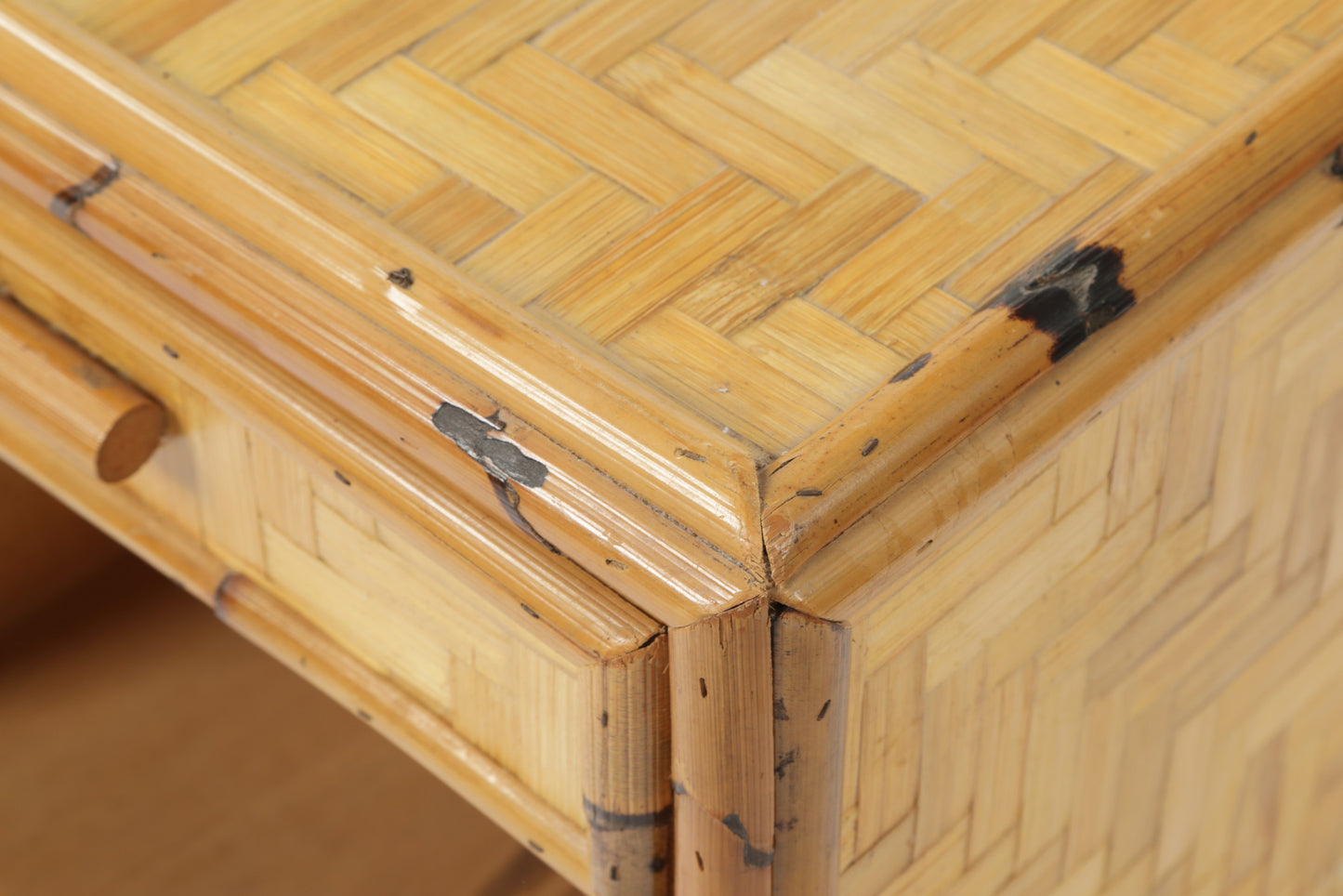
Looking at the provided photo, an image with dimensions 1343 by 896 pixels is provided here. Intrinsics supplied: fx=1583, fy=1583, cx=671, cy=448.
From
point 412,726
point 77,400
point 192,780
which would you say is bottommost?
point 192,780

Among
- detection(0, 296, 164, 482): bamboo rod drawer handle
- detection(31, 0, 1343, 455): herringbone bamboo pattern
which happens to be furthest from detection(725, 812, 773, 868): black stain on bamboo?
detection(0, 296, 164, 482): bamboo rod drawer handle

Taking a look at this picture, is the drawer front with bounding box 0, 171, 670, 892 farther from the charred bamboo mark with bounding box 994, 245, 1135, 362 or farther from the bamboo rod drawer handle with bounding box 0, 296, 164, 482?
the charred bamboo mark with bounding box 994, 245, 1135, 362

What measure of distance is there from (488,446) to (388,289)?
0.21ft

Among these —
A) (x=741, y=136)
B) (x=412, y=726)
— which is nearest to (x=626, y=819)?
(x=412, y=726)

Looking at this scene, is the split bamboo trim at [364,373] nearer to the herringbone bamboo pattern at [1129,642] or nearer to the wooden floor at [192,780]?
the herringbone bamboo pattern at [1129,642]

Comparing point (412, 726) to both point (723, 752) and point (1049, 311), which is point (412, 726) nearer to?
point (723, 752)

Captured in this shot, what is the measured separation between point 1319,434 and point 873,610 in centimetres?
26

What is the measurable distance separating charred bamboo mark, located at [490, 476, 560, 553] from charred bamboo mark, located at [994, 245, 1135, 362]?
0.49 feet

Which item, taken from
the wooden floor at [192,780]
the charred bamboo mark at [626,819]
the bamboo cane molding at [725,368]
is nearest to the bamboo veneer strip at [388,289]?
the bamboo cane molding at [725,368]

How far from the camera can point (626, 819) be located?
50cm

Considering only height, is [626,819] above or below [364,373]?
below

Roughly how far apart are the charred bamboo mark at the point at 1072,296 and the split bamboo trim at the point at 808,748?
11cm

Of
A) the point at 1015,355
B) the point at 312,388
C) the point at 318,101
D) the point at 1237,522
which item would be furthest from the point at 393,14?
the point at 1237,522

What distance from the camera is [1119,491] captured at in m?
0.54
